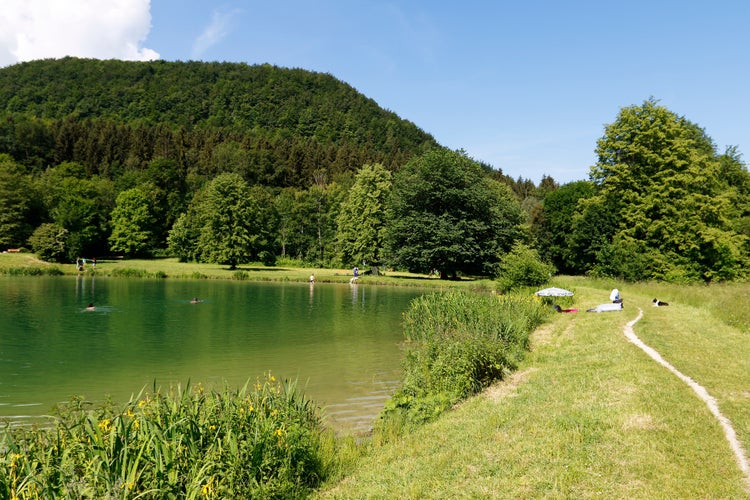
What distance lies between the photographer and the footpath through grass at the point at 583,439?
649 centimetres

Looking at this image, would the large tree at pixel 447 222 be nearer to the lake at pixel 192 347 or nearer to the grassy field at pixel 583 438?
the lake at pixel 192 347

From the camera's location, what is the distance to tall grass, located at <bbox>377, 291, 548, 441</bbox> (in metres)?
11.1

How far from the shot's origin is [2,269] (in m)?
55.2

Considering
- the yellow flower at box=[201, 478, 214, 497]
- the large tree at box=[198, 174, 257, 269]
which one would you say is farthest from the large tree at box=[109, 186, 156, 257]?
the yellow flower at box=[201, 478, 214, 497]

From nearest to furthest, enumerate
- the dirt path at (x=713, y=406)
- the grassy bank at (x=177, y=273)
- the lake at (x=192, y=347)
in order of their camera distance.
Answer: the dirt path at (x=713, y=406) → the lake at (x=192, y=347) → the grassy bank at (x=177, y=273)

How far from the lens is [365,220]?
68125 mm

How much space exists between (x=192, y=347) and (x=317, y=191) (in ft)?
242

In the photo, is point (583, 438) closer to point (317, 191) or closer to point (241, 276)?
point (241, 276)

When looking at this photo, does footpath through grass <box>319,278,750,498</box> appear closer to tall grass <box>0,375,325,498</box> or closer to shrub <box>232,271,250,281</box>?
tall grass <box>0,375,325,498</box>

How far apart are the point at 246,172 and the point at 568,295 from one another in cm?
9719

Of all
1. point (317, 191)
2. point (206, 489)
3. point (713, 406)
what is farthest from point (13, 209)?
point (713, 406)

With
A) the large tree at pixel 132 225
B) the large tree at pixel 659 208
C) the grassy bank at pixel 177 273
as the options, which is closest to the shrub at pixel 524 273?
the large tree at pixel 659 208

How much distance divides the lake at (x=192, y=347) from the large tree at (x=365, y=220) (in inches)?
1093

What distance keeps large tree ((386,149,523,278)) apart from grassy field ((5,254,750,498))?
4123 cm
